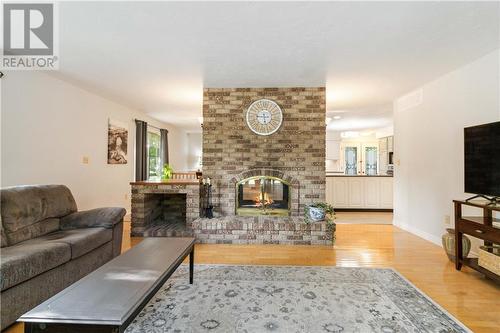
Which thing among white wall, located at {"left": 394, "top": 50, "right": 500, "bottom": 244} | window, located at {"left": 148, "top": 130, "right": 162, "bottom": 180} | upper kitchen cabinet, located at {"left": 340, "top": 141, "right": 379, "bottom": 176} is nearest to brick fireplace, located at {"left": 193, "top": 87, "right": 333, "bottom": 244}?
white wall, located at {"left": 394, "top": 50, "right": 500, "bottom": 244}

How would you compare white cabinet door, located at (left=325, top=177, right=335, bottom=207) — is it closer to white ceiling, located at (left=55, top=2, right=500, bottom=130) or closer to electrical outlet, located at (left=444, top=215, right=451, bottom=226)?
white ceiling, located at (left=55, top=2, right=500, bottom=130)

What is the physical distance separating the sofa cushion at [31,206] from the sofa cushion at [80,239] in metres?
0.18

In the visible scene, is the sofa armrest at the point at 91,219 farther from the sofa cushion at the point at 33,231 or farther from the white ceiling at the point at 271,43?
the white ceiling at the point at 271,43

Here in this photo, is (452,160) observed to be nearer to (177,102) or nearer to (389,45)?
(389,45)

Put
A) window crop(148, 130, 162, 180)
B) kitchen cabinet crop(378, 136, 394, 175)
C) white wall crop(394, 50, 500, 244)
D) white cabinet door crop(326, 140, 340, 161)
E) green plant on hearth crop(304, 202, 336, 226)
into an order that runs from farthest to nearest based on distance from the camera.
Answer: white cabinet door crop(326, 140, 340, 161), kitchen cabinet crop(378, 136, 394, 175), window crop(148, 130, 162, 180), green plant on hearth crop(304, 202, 336, 226), white wall crop(394, 50, 500, 244)

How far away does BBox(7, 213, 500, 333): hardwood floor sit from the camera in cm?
204

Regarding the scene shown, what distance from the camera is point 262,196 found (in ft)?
13.8

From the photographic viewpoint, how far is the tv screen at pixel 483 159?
2.38 m

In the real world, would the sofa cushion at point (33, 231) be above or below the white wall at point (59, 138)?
below

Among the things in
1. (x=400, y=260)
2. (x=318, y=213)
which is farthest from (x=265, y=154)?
Result: (x=400, y=260)

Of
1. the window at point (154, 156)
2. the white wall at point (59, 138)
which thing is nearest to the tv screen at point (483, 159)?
the white wall at point (59, 138)

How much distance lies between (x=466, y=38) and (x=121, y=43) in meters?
3.57

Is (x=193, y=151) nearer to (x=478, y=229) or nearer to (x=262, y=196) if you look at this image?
(x=262, y=196)

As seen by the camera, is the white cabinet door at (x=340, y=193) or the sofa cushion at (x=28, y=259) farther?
the white cabinet door at (x=340, y=193)
